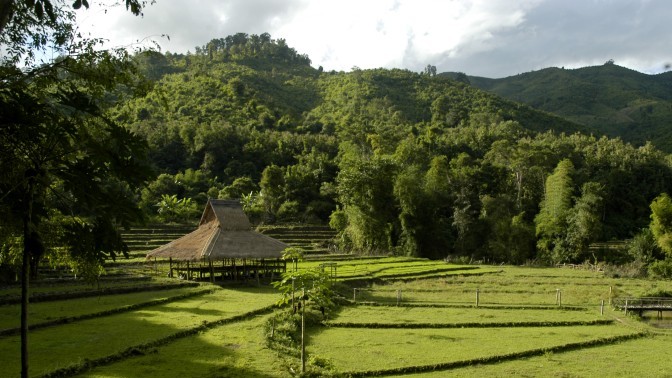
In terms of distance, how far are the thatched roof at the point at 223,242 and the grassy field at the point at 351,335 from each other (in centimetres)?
158

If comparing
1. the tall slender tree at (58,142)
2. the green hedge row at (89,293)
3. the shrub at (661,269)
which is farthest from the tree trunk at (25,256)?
the shrub at (661,269)

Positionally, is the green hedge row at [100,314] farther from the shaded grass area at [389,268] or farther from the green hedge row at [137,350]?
the shaded grass area at [389,268]

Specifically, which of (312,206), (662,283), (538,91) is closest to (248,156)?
(312,206)

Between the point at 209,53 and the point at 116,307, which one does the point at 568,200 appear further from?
the point at 209,53

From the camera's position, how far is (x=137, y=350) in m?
12.7

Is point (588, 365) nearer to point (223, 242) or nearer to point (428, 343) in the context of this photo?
point (428, 343)

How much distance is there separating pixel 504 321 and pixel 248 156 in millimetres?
53666

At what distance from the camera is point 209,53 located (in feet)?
435

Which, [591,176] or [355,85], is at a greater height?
[355,85]

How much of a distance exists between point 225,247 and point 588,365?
56.4ft

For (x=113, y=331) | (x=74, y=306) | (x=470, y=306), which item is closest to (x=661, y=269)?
(x=470, y=306)

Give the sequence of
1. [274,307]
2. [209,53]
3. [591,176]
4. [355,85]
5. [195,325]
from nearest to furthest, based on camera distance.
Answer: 1. [195,325]
2. [274,307]
3. [591,176]
4. [355,85]
5. [209,53]

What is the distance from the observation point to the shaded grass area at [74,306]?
15.7 m

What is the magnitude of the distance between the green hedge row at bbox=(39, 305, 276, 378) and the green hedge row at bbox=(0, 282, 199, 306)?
5153mm
